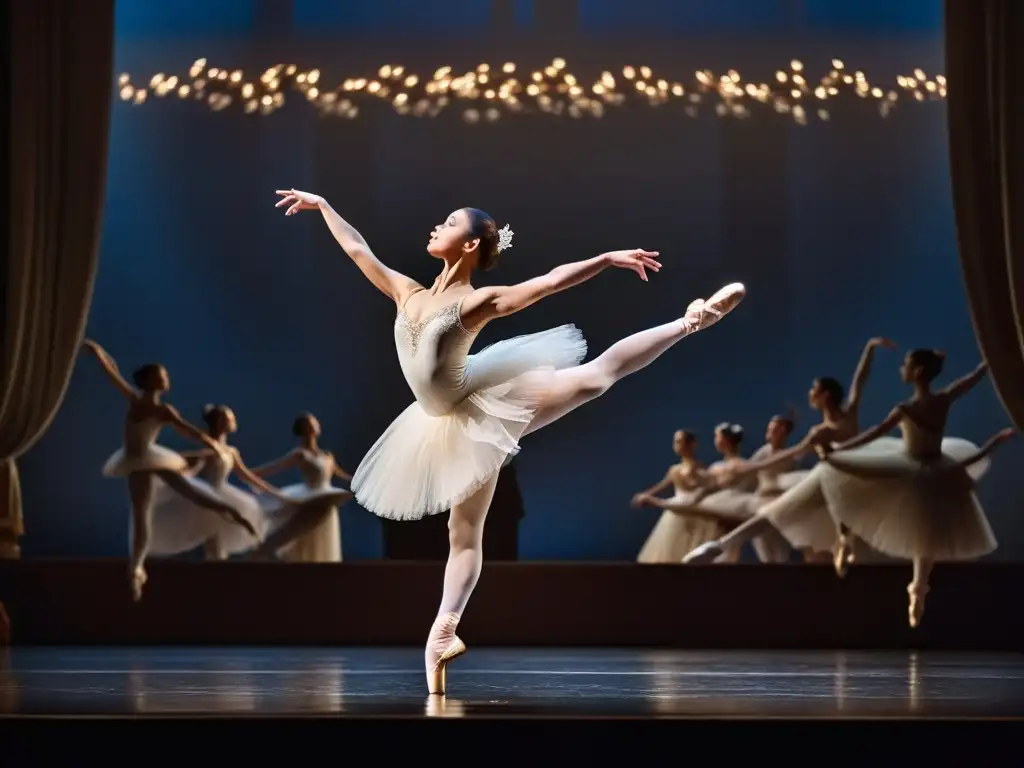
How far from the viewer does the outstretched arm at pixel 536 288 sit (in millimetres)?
2979

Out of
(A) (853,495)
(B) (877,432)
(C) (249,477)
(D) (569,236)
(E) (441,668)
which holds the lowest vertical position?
(E) (441,668)

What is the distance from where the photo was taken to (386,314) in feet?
22.7

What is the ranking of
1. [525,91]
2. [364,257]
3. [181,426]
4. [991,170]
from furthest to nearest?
[525,91] → [181,426] → [991,170] → [364,257]

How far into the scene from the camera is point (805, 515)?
5.68 metres

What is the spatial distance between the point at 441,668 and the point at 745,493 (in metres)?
3.41

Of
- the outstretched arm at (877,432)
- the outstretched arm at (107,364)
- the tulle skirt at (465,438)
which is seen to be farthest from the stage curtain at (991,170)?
the outstretched arm at (107,364)

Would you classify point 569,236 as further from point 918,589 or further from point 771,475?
point 918,589

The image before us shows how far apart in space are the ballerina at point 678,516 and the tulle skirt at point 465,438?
308cm

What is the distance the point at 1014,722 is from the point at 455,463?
4.15 ft

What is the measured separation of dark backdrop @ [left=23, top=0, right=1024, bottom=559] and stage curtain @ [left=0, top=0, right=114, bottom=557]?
129 cm

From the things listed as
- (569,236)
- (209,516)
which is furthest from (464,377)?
(569,236)

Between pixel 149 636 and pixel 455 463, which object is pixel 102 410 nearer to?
pixel 149 636

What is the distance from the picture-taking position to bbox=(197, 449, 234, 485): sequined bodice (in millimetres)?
5884

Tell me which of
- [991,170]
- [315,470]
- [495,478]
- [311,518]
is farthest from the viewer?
[315,470]
